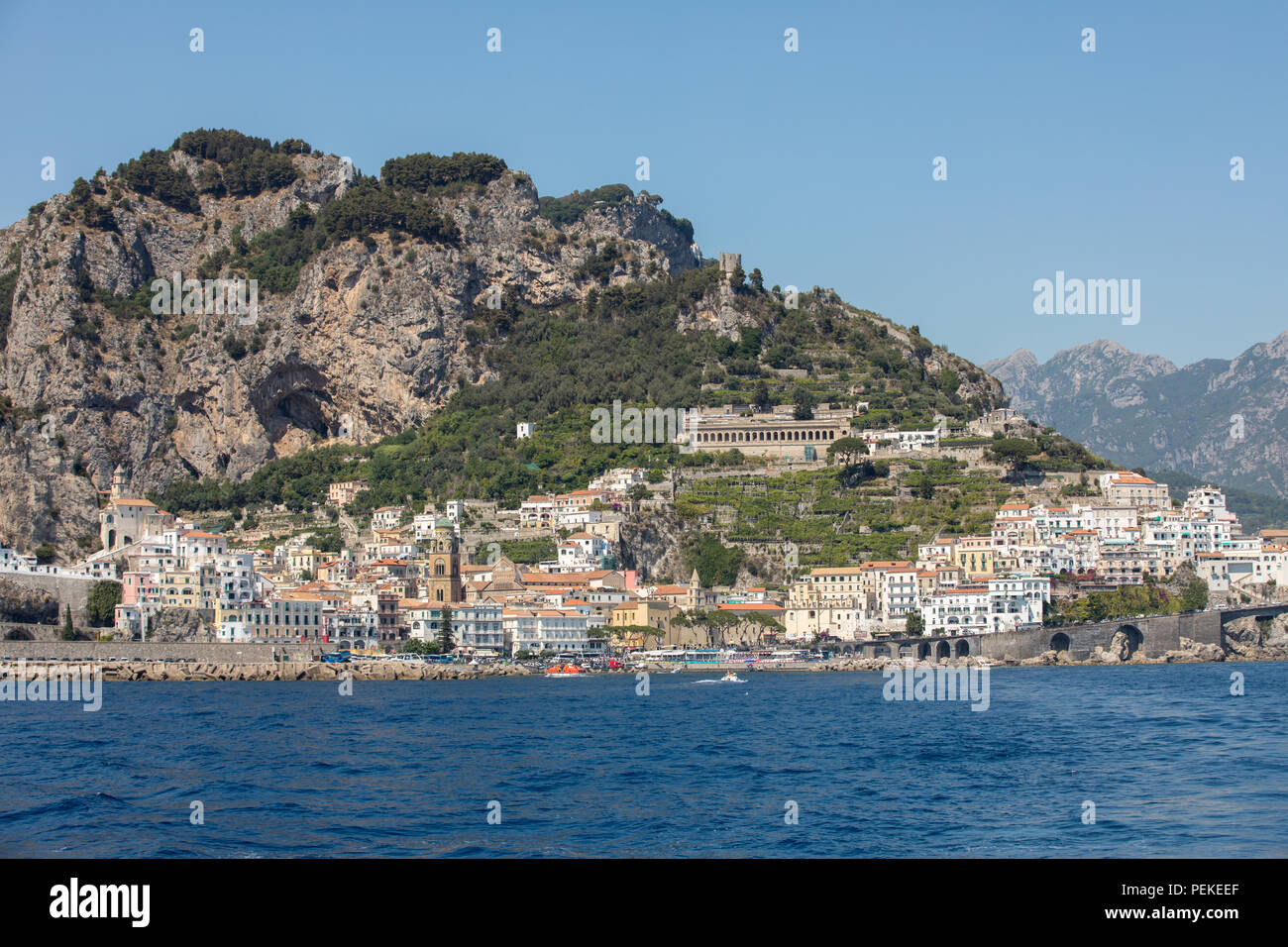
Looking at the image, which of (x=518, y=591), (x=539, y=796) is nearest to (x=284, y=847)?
(x=539, y=796)

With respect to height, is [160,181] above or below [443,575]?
above

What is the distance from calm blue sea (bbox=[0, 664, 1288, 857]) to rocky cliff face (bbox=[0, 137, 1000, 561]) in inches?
2288

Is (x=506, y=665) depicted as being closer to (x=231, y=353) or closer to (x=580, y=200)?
(x=231, y=353)

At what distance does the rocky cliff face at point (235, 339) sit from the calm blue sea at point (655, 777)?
58.1 meters

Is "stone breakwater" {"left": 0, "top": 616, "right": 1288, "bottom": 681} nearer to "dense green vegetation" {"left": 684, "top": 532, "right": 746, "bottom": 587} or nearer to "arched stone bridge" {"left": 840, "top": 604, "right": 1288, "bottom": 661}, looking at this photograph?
"arched stone bridge" {"left": 840, "top": 604, "right": 1288, "bottom": 661}

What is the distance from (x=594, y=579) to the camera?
255 feet

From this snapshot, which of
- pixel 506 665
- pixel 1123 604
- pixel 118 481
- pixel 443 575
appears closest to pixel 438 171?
pixel 118 481

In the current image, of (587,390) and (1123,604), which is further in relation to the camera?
(587,390)

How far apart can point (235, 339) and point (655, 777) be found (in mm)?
86731

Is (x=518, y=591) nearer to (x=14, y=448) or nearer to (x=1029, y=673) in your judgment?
(x=1029, y=673)

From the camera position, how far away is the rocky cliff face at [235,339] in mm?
99500

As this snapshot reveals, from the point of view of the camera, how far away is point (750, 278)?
113 metres

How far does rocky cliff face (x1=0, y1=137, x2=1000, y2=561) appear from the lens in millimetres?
99500

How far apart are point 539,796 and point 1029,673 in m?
42.9
